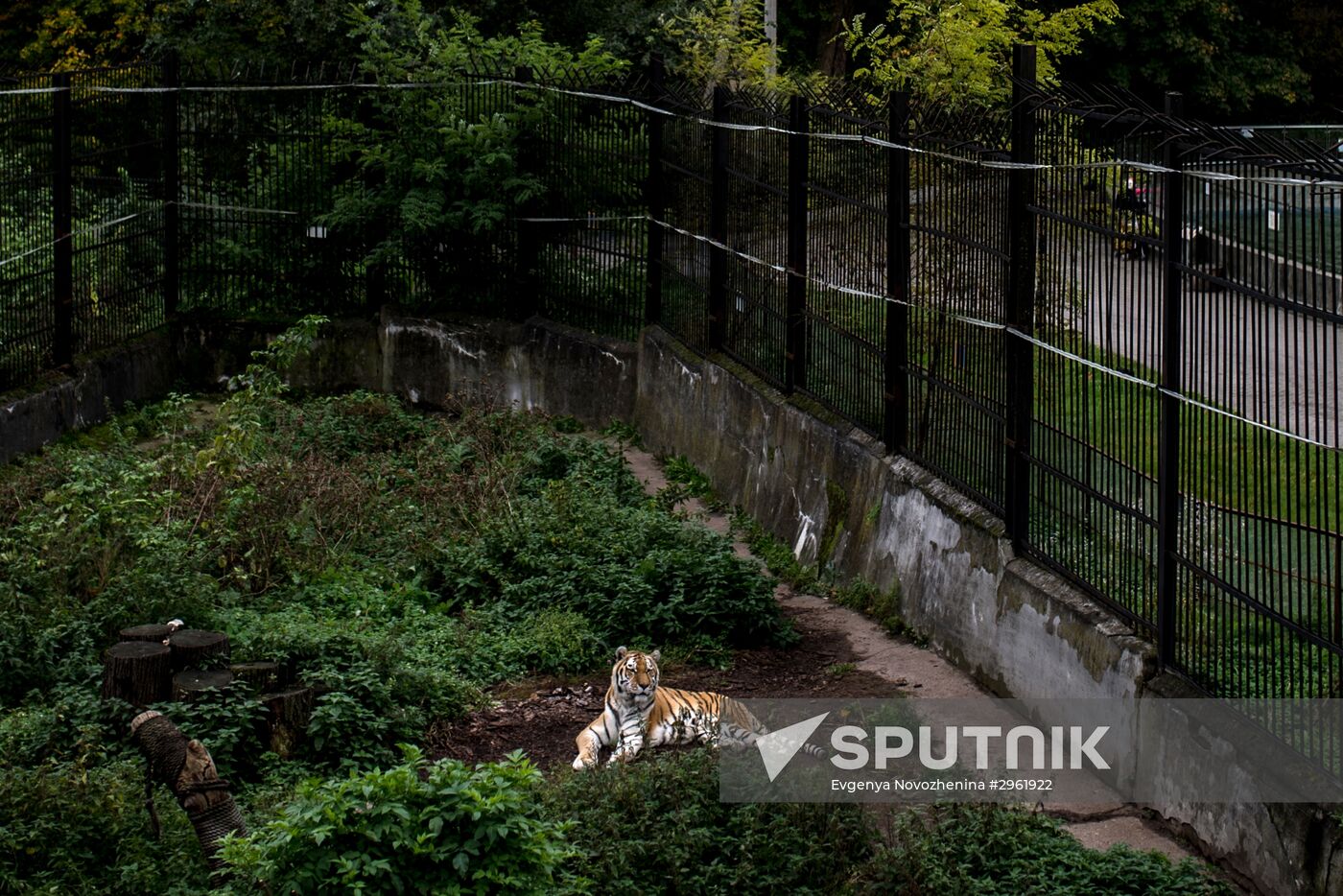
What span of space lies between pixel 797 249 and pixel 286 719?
521 centimetres

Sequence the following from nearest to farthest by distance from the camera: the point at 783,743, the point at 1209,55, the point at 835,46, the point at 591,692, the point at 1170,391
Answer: the point at 1170,391 → the point at 783,743 → the point at 591,692 → the point at 835,46 → the point at 1209,55

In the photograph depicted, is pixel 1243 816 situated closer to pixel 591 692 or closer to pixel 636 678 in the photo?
pixel 636 678

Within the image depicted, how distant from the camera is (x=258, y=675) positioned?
8367 millimetres

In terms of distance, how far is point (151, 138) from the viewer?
16969 millimetres

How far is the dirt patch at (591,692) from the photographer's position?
8477 mm

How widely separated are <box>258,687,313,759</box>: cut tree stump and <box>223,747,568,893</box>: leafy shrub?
6.35 ft

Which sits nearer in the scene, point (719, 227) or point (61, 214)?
point (719, 227)

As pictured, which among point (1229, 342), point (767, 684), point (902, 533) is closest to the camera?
point (1229, 342)

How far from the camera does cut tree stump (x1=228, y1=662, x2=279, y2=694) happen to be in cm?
834

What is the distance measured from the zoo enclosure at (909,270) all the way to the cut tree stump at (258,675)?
364 cm

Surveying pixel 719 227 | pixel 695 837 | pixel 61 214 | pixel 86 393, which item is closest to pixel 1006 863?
pixel 695 837

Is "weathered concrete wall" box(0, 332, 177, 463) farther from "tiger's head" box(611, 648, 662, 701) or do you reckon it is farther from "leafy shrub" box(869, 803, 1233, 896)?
"leafy shrub" box(869, 803, 1233, 896)

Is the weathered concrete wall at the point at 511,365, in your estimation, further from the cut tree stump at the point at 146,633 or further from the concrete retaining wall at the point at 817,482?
the cut tree stump at the point at 146,633

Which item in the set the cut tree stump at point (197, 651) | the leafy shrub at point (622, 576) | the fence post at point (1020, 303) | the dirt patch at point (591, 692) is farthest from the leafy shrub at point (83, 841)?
the fence post at point (1020, 303)
